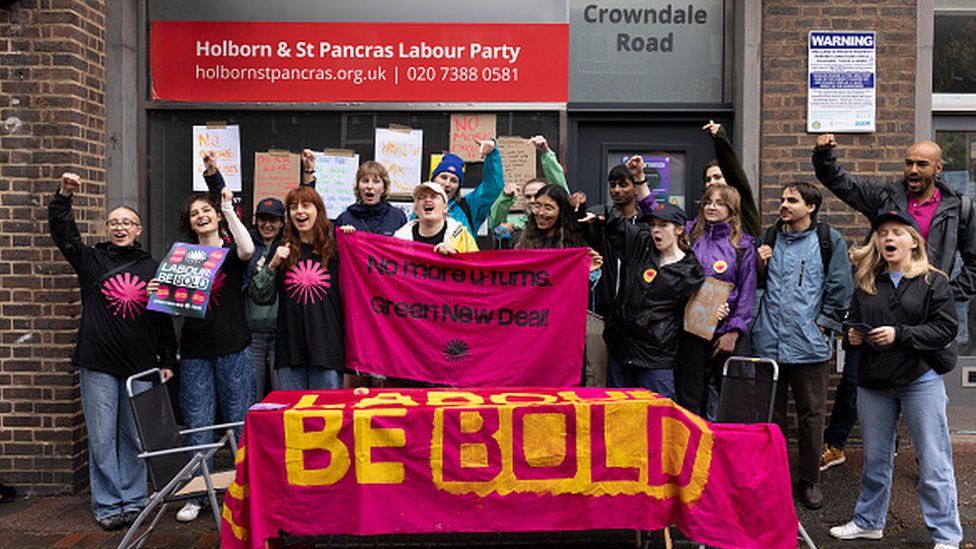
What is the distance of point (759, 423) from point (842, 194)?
2035 mm

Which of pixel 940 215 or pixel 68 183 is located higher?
pixel 68 183

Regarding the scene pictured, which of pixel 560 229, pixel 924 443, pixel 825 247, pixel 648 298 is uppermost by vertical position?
pixel 560 229

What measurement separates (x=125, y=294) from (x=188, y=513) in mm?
1474

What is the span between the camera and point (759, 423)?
5156 millimetres

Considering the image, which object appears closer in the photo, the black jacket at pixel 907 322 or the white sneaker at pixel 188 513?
the black jacket at pixel 907 322

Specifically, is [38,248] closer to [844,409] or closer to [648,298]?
[648,298]

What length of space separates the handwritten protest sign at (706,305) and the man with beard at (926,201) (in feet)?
3.44

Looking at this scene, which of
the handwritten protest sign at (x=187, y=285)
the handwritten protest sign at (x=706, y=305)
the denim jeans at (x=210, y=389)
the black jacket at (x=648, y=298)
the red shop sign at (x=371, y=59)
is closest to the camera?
the handwritten protest sign at (x=187, y=285)

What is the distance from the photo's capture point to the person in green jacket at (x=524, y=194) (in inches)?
253

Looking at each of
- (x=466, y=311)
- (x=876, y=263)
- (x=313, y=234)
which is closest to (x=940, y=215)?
(x=876, y=263)

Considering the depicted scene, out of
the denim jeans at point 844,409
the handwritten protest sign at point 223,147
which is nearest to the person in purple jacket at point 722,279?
the denim jeans at point 844,409

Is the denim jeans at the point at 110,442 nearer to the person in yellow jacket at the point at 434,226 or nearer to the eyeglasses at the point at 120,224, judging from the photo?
the eyeglasses at the point at 120,224

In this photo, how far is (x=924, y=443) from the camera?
5461 mm

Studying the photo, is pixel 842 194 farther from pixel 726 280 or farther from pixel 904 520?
pixel 904 520
